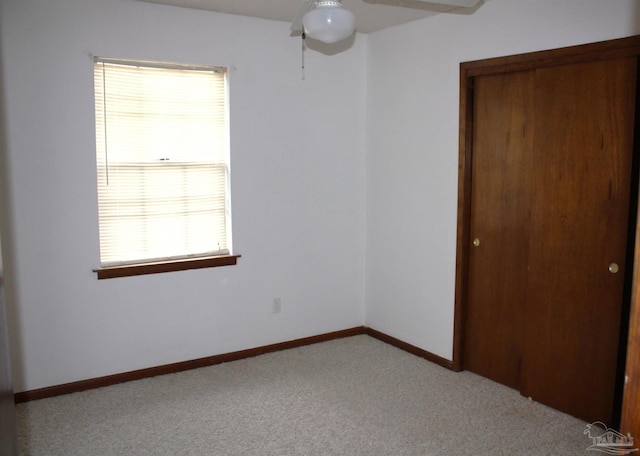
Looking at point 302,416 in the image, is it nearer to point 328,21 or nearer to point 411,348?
point 411,348

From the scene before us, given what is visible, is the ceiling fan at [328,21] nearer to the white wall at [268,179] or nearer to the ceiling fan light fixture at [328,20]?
the ceiling fan light fixture at [328,20]

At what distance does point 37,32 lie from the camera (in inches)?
126

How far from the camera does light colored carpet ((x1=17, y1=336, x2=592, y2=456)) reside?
287 centimetres

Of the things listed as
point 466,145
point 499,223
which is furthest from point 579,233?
point 466,145

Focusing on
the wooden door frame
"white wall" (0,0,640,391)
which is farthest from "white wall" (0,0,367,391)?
the wooden door frame

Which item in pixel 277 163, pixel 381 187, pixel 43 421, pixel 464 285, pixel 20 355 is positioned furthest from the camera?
pixel 381 187

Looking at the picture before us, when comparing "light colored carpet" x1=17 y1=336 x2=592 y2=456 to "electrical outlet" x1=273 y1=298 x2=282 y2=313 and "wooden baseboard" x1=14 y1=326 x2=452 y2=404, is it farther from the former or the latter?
"electrical outlet" x1=273 y1=298 x2=282 y2=313

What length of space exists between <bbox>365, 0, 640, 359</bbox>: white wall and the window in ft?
4.11

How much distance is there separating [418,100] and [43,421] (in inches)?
126

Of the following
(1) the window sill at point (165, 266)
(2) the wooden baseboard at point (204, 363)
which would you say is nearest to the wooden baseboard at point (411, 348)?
(2) the wooden baseboard at point (204, 363)

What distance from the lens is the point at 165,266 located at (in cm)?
373

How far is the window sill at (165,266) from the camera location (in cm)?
353

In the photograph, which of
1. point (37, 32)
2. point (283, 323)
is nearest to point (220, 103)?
point (37, 32)

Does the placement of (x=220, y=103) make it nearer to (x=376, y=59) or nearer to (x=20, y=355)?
(x=376, y=59)
